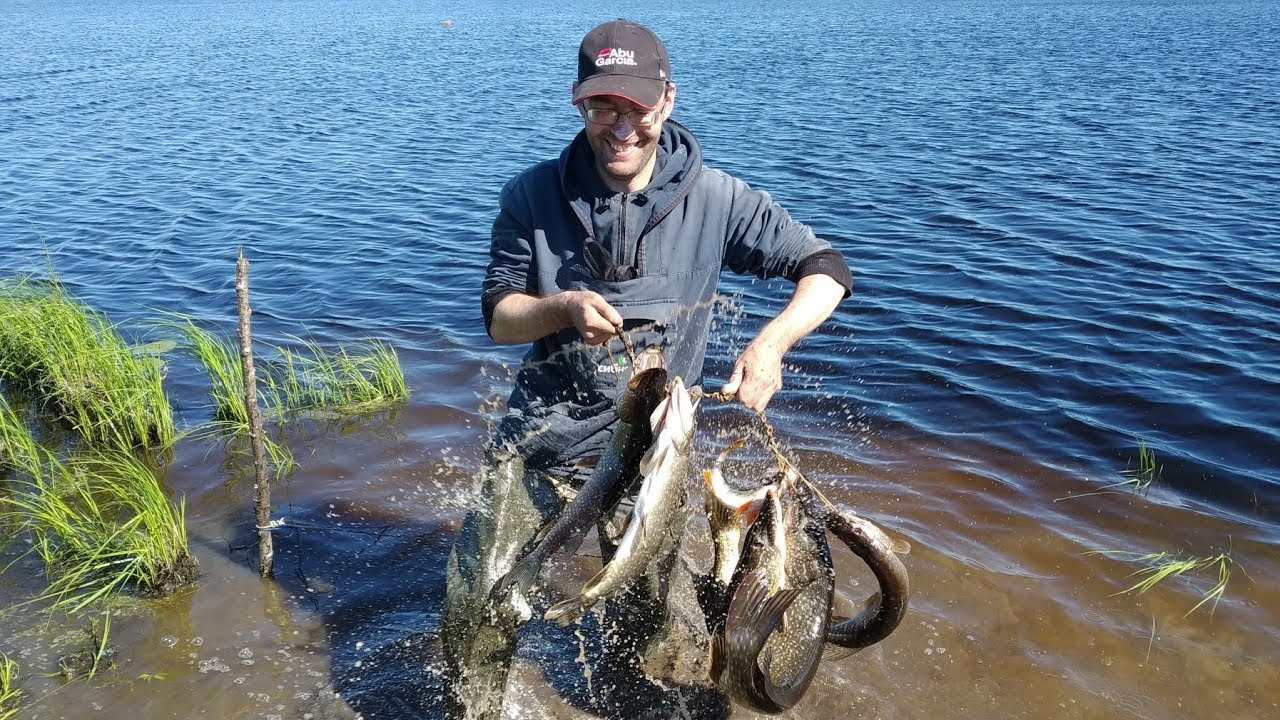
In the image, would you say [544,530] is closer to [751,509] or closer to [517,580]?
[517,580]

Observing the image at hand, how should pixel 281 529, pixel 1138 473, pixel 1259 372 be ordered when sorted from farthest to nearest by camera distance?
pixel 1259 372
pixel 1138 473
pixel 281 529

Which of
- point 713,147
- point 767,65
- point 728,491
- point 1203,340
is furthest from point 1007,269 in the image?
point 767,65

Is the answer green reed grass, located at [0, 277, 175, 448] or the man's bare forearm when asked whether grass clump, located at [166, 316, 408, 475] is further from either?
the man's bare forearm

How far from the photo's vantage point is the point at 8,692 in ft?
14.7

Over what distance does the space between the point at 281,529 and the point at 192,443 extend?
5.05 ft

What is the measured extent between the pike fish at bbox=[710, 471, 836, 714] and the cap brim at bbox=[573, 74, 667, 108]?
4.83ft

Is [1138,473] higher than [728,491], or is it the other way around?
[728,491]

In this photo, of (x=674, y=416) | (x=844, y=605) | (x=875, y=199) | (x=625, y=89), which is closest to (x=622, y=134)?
(x=625, y=89)

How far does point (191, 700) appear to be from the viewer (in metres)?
4.64

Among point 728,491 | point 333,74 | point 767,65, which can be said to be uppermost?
point 728,491

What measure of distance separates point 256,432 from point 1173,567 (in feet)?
17.4

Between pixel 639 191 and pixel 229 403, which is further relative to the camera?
pixel 229 403

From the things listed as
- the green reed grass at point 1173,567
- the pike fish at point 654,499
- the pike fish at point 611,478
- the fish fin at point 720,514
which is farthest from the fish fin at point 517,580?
the green reed grass at point 1173,567

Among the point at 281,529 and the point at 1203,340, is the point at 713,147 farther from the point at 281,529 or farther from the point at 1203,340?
the point at 281,529
